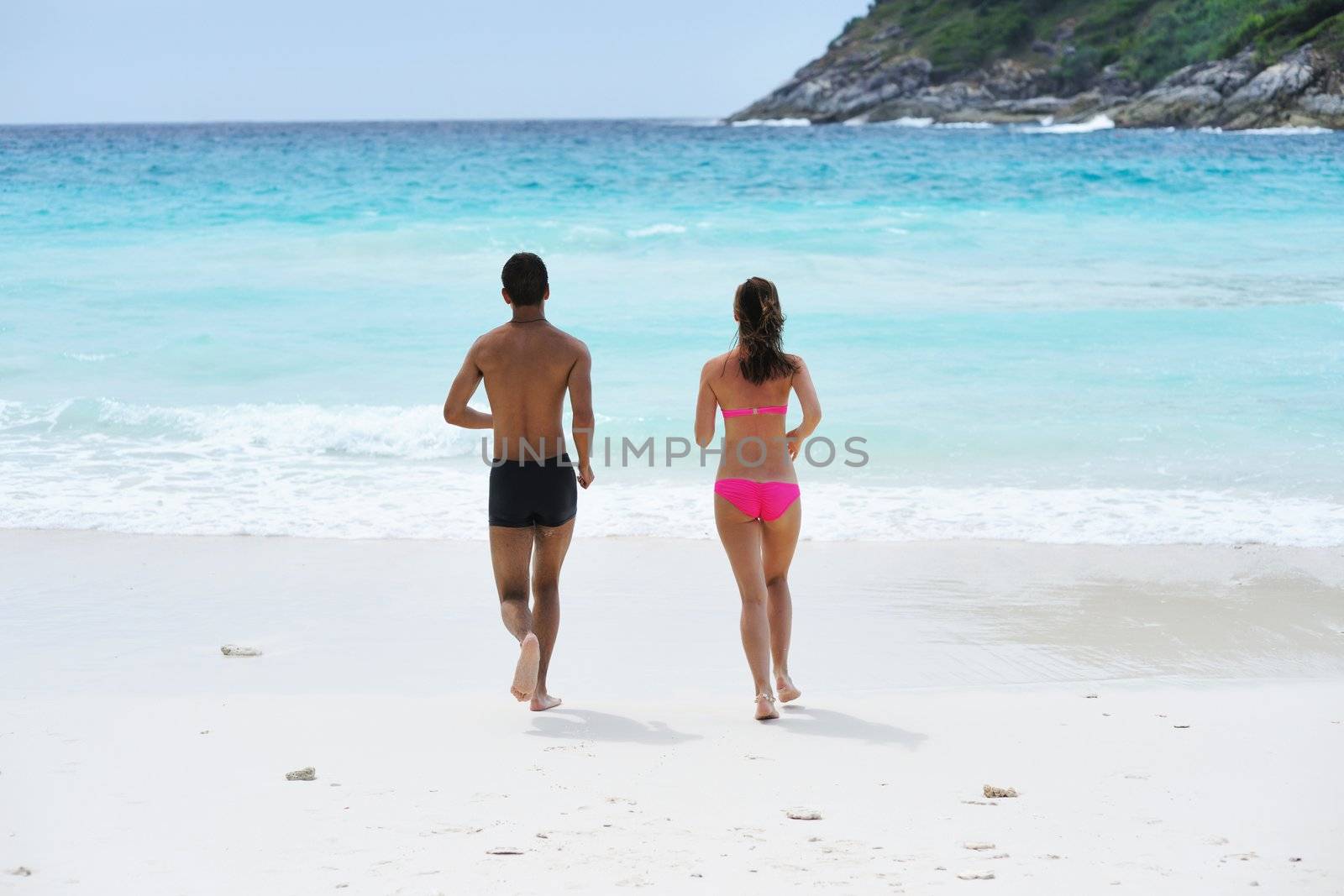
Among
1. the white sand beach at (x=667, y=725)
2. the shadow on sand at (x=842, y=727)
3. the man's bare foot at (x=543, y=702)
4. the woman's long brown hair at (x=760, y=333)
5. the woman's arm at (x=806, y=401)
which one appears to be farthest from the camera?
the man's bare foot at (x=543, y=702)

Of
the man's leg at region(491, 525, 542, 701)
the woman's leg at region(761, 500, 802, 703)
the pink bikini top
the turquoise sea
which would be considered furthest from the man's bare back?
the turquoise sea

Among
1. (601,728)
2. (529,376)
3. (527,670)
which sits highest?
(529,376)

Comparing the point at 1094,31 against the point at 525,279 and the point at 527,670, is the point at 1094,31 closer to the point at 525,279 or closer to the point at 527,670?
the point at 525,279

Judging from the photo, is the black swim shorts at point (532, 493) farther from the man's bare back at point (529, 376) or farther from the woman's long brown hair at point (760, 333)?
the woman's long brown hair at point (760, 333)

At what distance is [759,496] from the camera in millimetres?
4273

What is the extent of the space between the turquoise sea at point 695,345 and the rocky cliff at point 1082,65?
34.5 metres

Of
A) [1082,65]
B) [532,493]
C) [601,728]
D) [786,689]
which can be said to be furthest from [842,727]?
[1082,65]

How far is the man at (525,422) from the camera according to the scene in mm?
4254

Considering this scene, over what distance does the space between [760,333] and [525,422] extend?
0.89 m

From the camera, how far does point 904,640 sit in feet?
16.9

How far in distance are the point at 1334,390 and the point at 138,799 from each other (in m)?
10.0

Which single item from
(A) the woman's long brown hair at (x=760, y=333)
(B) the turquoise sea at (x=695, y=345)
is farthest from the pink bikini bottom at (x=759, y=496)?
(B) the turquoise sea at (x=695, y=345)

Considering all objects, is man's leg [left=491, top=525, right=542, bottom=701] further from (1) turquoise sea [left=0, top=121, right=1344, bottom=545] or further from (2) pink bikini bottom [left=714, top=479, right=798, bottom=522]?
(1) turquoise sea [left=0, top=121, right=1344, bottom=545]

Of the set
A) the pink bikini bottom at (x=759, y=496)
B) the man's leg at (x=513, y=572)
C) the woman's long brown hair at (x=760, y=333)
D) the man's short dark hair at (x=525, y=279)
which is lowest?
the man's leg at (x=513, y=572)
